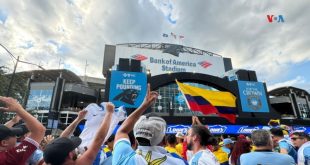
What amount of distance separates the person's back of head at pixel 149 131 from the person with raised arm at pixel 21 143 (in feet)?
Answer: 4.08

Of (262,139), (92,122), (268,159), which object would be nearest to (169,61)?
(92,122)

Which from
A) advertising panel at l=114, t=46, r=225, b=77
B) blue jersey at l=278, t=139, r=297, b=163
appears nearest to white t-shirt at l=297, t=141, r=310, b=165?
blue jersey at l=278, t=139, r=297, b=163

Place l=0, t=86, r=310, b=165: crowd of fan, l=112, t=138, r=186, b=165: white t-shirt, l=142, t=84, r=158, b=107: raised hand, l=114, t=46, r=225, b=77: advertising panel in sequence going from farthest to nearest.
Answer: l=114, t=46, r=225, b=77: advertising panel
l=142, t=84, r=158, b=107: raised hand
l=0, t=86, r=310, b=165: crowd of fan
l=112, t=138, r=186, b=165: white t-shirt

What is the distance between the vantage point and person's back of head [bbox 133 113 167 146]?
2.01 m

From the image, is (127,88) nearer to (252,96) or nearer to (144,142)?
(252,96)

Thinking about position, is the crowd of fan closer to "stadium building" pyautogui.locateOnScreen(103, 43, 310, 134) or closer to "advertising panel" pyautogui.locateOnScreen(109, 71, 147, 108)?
"stadium building" pyautogui.locateOnScreen(103, 43, 310, 134)

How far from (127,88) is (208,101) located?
2255cm

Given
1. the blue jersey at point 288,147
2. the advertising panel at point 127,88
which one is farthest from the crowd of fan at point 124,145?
the advertising panel at point 127,88

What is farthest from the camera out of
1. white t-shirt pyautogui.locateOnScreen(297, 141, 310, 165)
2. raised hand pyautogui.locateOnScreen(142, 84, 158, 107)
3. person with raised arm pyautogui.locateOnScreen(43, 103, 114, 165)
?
white t-shirt pyautogui.locateOnScreen(297, 141, 310, 165)

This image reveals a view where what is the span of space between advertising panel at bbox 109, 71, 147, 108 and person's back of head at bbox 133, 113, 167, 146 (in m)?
27.3

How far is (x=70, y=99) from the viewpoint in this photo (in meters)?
51.1

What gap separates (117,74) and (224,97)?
2361cm

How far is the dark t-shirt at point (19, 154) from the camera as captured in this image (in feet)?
7.65

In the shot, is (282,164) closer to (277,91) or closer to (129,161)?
(129,161)
